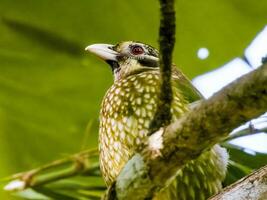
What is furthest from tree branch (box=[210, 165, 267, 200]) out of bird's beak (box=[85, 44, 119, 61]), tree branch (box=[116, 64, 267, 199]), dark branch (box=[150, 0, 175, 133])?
bird's beak (box=[85, 44, 119, 61])

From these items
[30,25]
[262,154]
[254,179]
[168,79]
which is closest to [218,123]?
[168,79]

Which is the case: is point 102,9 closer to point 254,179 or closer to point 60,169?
point 60,169

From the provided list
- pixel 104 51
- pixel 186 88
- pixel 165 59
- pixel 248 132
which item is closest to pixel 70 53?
pixel 104 51

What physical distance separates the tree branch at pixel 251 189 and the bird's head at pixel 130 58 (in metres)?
1.82

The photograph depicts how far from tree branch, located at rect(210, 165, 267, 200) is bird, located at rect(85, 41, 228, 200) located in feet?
2.50

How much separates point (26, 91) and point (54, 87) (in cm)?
16

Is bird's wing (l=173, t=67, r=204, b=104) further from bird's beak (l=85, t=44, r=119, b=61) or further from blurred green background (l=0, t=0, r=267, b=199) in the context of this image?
bird's beak (l=85, t=44, r=119, b=61)

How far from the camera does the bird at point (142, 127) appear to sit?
13.1 ft

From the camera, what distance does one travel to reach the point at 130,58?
4.84 m

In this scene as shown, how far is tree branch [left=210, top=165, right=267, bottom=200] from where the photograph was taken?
2.92 meters

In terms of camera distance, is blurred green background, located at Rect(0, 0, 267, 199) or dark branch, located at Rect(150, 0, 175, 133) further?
blurred green background, located at Rect(0, 0, 267, 199)

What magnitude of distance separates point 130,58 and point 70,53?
0.30 m

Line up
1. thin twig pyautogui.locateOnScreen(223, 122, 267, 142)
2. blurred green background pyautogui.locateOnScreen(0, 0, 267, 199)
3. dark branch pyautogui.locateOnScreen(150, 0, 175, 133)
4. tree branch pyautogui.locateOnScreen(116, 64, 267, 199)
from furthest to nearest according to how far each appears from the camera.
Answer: blurred green background pyautogui.locateOnScreen(0, 0, 267, 199), thin twig pyautogui.locateOnScreen(223, 122, 267, 142), dark branch pyautogui.locateOnScreen(150, 0, 175, 133), tree branch pyautogui.locateOnScreen(116, 64, 267, 199)

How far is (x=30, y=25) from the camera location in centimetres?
463
